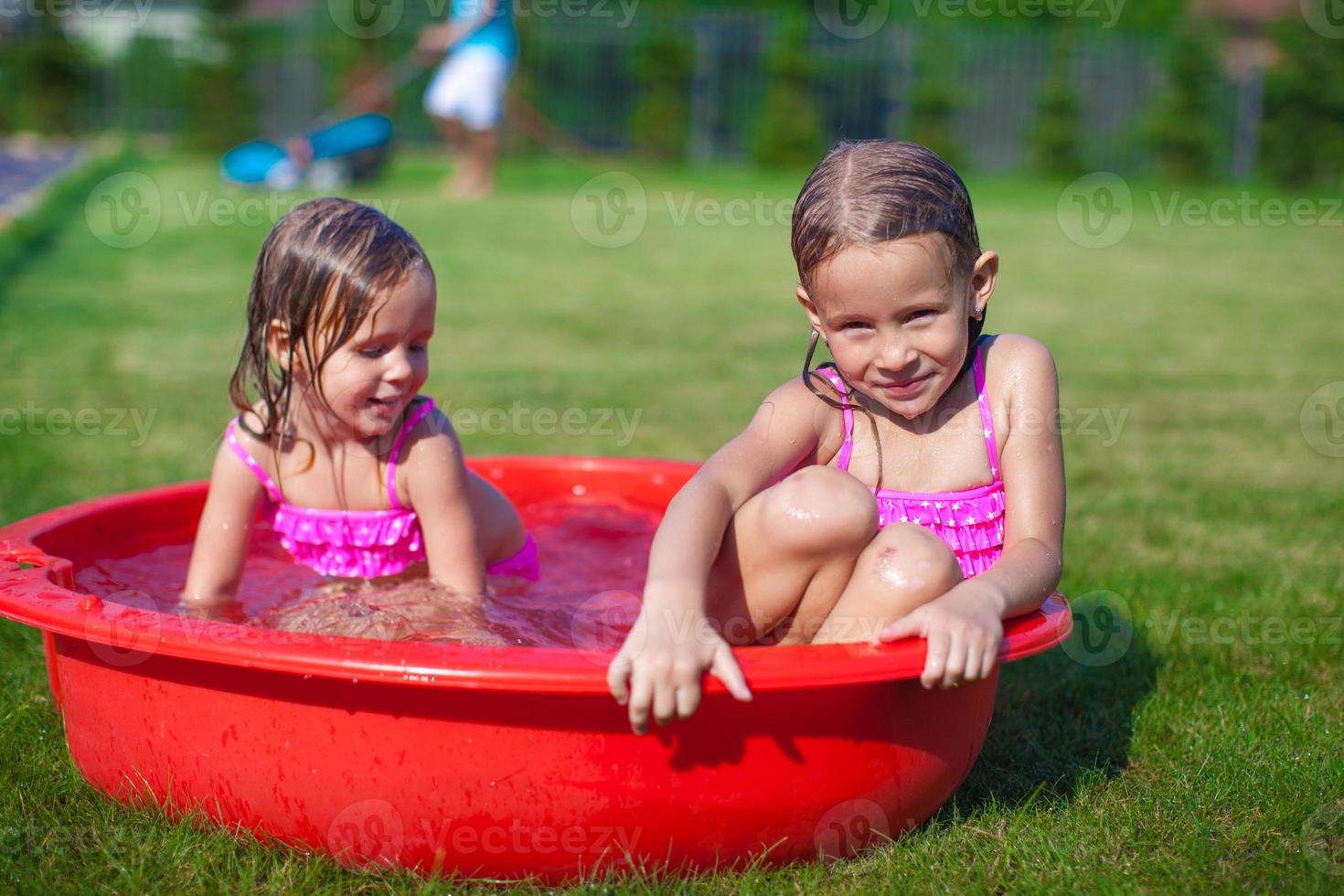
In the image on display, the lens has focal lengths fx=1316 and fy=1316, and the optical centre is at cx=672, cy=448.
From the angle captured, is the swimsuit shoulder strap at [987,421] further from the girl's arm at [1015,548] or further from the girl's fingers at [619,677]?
the girl's fingers at [619,677]

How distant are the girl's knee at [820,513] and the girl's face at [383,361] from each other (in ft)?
2.70

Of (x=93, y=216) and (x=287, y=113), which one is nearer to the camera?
(x=93, y=216)

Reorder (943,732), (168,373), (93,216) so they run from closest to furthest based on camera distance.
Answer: (943,732)
(168,373)
(93,216)

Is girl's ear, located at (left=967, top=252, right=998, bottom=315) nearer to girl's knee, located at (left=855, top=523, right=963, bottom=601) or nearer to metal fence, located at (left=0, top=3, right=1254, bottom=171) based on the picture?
girl's knee, located at (left=855, top=523, right=963, bottom=601)

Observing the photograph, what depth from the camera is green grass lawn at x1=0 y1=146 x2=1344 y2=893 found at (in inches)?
78.4

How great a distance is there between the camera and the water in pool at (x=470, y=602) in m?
2.44

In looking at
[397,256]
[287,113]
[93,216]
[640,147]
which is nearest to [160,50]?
[287,113]


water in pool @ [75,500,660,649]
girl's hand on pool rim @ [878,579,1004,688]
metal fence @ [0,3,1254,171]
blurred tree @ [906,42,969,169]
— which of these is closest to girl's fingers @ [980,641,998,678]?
girl's hand on pool rim @ [878,579,1004,688]

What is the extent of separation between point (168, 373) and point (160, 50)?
68.3 feet

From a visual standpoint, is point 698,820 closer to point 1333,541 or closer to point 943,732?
point 943,732

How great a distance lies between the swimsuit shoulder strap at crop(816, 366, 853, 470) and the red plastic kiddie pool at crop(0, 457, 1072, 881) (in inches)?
20.0

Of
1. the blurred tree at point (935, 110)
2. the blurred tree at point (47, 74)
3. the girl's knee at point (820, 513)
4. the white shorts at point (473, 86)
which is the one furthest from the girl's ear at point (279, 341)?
the blurred tree at point (47, 74)

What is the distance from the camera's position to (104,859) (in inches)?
75.8

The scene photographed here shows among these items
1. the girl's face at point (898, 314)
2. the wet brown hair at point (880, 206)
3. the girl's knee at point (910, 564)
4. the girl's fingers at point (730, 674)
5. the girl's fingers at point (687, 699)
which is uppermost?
the wet brown hair at point (880, 206)
